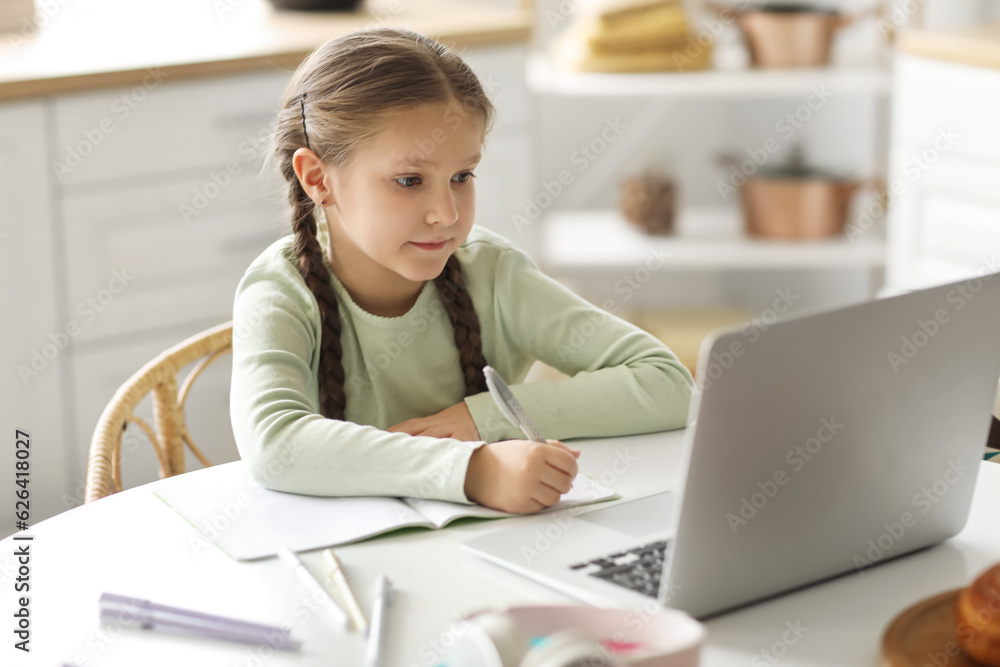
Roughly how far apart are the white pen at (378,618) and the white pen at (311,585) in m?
0.02

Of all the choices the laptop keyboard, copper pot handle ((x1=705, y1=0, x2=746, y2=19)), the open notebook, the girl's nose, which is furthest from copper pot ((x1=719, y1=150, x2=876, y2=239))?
the laptop keyboard

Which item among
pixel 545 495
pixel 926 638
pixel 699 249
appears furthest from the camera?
pixel 699 249

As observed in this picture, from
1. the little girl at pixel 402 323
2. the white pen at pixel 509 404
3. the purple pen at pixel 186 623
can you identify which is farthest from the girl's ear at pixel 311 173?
the purple pen at pixel 186 623

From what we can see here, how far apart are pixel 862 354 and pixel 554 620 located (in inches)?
10.1

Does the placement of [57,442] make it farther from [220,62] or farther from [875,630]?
[875,630]

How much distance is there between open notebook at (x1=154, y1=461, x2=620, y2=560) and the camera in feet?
2.98

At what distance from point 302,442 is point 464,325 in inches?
12.1

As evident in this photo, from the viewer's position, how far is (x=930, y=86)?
8.44ft

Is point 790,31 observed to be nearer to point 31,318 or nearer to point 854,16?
point 854,16

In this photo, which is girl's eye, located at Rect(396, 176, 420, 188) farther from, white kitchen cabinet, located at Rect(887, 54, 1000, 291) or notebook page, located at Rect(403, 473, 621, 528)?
white kitchen cabinet, located at Rect(887, 54, 1000, 291)

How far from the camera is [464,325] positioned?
4.16 ft

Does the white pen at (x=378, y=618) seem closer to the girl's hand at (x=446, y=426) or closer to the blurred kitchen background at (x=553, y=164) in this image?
the girl's hand at (x=446, y=426)

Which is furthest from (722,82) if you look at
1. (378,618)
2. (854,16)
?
(378,618)

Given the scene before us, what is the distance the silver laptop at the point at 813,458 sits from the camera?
71 cm
